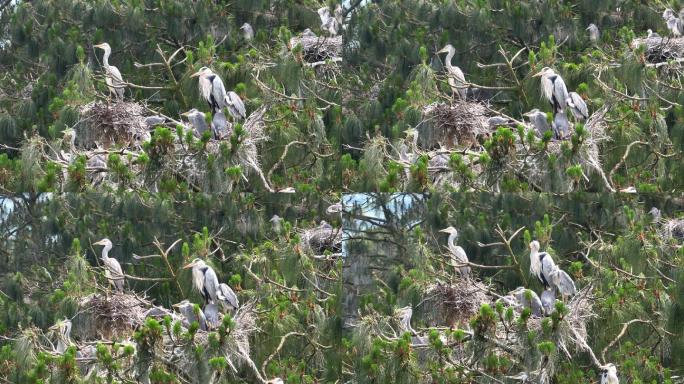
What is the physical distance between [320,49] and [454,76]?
113cm

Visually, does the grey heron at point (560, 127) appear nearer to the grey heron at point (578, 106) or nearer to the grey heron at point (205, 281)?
the grey heron at point (578, 106)

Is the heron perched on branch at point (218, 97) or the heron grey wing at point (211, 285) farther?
the heron perched on branch at point (218, 97)

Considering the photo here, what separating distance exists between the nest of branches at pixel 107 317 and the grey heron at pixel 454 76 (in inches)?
79.1

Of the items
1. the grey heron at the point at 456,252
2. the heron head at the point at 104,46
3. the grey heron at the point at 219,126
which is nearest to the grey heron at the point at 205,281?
the grey heron at the point at 219,126

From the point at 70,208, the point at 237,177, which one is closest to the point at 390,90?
the point at 237,177

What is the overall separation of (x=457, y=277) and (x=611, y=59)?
218cm

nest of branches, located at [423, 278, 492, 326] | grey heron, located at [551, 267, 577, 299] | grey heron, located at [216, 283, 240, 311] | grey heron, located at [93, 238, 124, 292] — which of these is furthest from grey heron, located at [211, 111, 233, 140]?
grey heron, located at [551, 267, 577, 299]

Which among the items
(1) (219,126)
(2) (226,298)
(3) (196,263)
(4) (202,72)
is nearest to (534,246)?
(2) (226,298)

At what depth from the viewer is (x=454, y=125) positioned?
326 inches

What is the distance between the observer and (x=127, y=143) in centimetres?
864

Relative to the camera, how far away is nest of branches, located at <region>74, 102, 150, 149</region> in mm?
8633

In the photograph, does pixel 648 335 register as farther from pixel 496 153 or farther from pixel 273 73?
pixel 273 73

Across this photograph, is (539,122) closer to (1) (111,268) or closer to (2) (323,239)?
(2) (323,239)

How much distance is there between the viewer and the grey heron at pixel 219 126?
27.2ft
